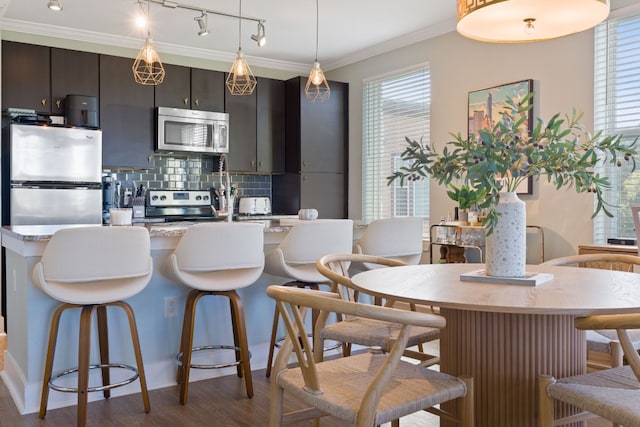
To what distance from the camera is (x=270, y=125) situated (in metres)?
6.27

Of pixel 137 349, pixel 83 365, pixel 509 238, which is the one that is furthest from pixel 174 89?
pixel 509 238

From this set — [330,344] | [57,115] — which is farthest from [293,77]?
[330,344]

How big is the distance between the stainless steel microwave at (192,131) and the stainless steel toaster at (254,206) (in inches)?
22.2

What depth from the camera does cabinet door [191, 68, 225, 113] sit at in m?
5.79

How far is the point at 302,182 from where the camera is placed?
20.1 feet

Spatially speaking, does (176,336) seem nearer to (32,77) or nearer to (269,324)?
(269,324)

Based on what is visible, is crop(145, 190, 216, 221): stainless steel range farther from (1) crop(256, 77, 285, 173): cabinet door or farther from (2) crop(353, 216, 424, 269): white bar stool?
(2) crop(353, 216, 424, 269): white bar stool

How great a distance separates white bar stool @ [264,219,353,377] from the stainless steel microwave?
106 inches

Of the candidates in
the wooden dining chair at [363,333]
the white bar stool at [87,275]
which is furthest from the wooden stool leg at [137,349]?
the wooden dining chair at [363,333]

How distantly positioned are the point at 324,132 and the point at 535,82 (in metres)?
2.42

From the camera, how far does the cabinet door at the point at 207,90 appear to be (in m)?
5.79

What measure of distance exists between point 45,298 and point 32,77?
2.87 metres

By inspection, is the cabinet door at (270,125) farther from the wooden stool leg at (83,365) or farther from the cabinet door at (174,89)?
the wooden stool leg at (83,365)

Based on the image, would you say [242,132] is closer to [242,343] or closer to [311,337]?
[311,337]
